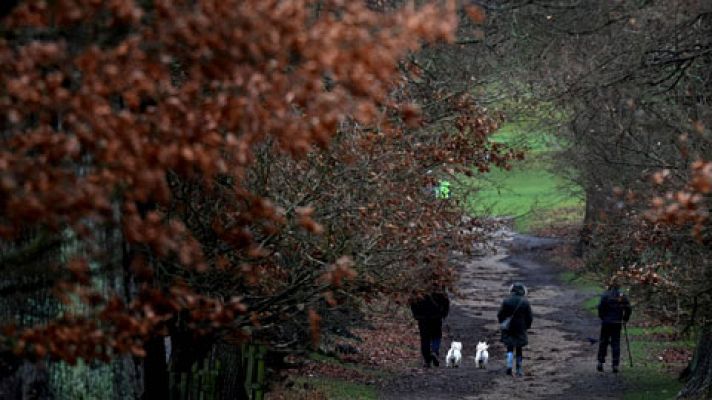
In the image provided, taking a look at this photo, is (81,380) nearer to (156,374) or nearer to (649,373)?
(156,374)

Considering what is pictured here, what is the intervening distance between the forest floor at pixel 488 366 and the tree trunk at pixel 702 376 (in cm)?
92

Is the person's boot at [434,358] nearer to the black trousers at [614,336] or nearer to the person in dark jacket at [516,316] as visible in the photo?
the person in dark jacket at [516,316]

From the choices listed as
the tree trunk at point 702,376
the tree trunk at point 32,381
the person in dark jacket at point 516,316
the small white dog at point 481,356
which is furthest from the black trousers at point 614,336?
the tree trunk at point 32,381

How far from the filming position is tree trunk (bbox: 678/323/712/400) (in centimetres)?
1720

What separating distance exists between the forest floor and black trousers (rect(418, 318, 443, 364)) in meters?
0.35

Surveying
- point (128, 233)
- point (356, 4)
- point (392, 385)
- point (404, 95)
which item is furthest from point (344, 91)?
point (392, 385)

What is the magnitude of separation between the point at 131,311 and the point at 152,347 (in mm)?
4375

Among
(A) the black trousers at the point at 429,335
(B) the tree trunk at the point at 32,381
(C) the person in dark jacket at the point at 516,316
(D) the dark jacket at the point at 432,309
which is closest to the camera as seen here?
(B) the tree trunk at the point at 32,381

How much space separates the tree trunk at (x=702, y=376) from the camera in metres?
17.2

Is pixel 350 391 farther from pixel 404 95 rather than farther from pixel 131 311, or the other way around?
pixel 131 311

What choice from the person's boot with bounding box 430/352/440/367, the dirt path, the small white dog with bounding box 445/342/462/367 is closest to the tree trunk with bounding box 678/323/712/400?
the dirt path

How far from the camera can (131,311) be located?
23.4 ft

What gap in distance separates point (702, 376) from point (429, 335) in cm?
589

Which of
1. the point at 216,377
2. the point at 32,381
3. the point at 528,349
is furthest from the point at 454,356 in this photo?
the point at 32,381
